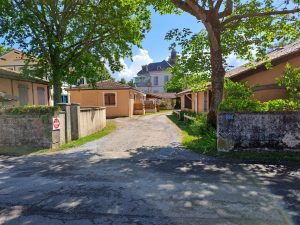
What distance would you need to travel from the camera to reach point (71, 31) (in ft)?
47.5

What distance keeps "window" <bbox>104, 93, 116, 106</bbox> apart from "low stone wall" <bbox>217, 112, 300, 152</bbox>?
18858 millimetres

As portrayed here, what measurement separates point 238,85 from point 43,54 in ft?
33.3

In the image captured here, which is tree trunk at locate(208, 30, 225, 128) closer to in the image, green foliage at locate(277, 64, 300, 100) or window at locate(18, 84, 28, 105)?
green foliage at locate(277, 64, 300, 100)

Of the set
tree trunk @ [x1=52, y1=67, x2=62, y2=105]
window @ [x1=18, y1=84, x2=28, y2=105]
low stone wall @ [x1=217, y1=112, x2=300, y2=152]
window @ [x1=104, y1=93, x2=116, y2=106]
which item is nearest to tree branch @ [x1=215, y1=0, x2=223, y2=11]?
low stone wall @ [x1=217, y1=112, x2=300, y2=152]

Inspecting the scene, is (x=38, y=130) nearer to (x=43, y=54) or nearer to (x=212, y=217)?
(x=43, y=54)

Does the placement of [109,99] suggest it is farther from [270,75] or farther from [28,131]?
[270,75]

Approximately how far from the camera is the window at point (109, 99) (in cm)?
2673

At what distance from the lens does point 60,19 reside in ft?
46.0

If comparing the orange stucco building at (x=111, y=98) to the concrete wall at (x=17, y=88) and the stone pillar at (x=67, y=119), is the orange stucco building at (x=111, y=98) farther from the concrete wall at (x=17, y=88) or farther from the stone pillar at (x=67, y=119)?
the stone pillar at (x=67, y=119)

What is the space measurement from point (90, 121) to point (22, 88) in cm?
606

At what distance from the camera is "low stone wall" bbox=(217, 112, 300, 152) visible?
8.45 meters

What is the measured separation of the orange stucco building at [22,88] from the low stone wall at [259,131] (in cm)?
1061

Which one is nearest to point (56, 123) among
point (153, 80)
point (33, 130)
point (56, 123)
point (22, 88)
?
point (56, 123)

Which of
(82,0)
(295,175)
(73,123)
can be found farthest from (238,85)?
(82,0)
